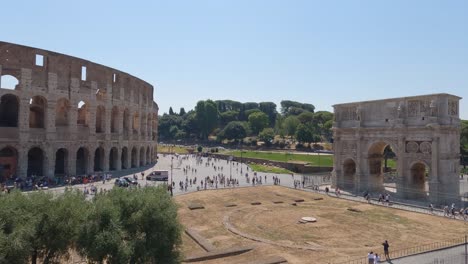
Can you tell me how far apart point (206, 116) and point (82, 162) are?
234ft

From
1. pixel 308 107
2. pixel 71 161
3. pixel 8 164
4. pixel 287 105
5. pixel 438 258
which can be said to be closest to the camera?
pixel 438 258

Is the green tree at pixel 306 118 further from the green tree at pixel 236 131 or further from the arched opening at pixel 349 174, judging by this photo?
the arched opening at pixel 349 174

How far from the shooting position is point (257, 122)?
113938 mm

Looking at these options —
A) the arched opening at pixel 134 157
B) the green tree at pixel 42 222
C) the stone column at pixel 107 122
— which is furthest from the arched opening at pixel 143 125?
the green tree at pixel 42 222

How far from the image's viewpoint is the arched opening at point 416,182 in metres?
35.2

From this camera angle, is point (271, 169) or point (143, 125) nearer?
point (143, 125)

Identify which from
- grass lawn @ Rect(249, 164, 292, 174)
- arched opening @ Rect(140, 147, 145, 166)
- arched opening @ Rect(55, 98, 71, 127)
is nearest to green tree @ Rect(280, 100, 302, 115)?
grass lawn @ Rect(249, 164, 292, 174)

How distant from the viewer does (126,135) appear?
175 ft

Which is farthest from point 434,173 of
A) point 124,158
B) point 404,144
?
point 124,158

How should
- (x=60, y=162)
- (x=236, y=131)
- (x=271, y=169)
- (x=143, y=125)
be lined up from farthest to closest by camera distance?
(x=236, y=131)
(x=271, y=169)
(x=143, y=125)
(x=60, y=162)

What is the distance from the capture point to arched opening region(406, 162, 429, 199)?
115 ft

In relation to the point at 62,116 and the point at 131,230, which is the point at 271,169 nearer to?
the point at 62,116

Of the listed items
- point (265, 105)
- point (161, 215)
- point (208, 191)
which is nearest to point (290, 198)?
point (208, 191)

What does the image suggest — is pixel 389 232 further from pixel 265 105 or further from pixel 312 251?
pixel 265 105
